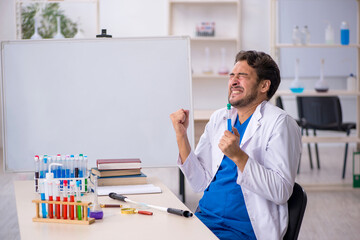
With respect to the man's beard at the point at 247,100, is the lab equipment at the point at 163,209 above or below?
below

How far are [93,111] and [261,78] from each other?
118 centimetres

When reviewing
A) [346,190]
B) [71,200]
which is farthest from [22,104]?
[346,190]

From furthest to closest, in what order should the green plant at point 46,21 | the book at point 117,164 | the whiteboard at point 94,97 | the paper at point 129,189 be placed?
the green plant at point 46,21, the whiteboard at point 94,97, the book at point 117,164, the paper at point 129,189

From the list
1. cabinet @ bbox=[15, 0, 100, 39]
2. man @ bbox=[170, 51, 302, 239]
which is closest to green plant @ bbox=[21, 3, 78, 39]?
cabinet @ bbox=[15, 0, 100, 39]

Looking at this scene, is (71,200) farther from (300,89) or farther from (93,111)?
(300,89)

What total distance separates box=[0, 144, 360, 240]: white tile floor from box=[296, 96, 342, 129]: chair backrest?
552mm

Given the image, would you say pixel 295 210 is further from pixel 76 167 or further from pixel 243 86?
pixel 76 167

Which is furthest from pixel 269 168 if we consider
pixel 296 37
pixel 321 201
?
pixel 296 37

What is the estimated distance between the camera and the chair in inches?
216

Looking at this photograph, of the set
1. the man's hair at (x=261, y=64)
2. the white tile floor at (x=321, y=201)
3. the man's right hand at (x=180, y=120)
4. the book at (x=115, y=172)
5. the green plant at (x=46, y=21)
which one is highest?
the green plant at (x=46, y=21)

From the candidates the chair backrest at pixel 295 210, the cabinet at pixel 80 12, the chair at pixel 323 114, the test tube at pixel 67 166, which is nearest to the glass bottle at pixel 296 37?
the chair at pixel 323 114

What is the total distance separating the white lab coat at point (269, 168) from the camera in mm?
1766

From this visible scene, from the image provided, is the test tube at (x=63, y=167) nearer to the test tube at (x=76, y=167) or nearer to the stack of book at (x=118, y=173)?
the test tube at (x=76, y=167)

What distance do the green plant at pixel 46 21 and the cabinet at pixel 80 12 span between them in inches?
1.4
